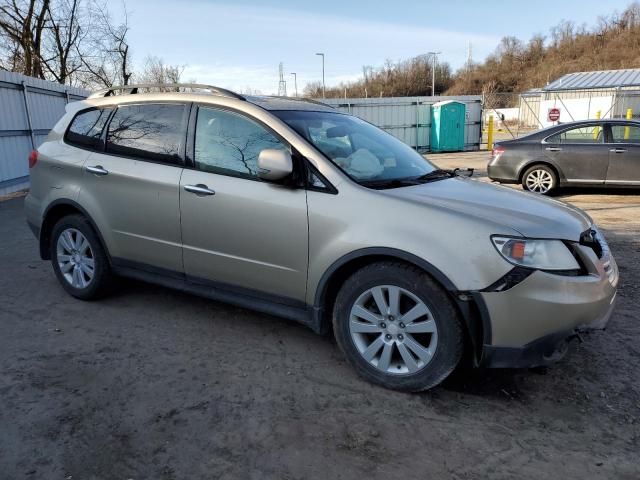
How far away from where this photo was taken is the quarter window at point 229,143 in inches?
133

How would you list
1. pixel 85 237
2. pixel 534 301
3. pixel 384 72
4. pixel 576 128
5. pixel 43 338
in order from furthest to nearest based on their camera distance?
1. pixel 384 72
2. pixel 576 128
3. pixel 85 237
4. pixel 43 338
5. pixel 534 301

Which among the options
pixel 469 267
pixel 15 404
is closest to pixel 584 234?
pixel 469 267

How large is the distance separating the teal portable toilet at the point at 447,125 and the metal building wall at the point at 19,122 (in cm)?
1494

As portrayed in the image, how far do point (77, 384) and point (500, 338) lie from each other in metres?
2.43

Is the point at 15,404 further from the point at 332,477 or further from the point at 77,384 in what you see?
the point at 332,477

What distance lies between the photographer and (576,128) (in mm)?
9422

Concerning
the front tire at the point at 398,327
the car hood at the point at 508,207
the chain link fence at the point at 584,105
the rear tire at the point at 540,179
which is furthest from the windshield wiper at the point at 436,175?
the chain link fence at the point at 584,105

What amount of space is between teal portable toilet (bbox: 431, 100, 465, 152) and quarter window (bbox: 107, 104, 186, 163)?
63.8 ft

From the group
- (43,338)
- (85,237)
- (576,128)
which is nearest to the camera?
(43,338)

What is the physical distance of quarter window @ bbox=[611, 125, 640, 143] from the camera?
905 centimetres

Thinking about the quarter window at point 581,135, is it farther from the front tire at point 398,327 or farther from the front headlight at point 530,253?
the front tire at point 398,327

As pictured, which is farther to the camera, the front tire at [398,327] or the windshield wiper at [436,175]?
the windshield wiper at [436,175]

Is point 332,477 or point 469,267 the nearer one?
point 332,477

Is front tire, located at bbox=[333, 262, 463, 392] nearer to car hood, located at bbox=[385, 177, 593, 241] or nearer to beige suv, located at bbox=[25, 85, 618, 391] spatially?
beige suv, located at bbox=[25, 85, 618, 391]
